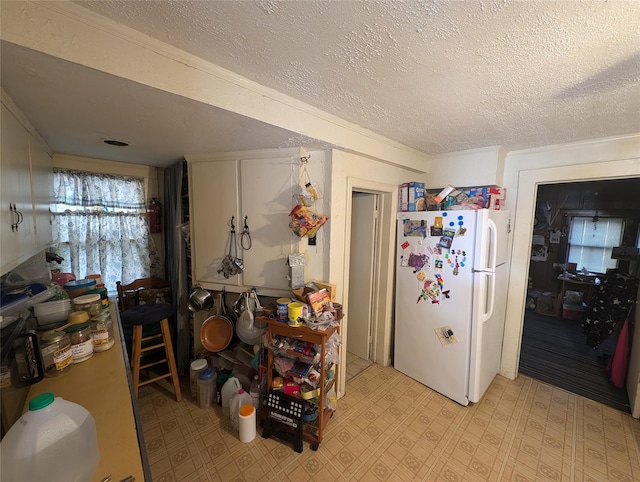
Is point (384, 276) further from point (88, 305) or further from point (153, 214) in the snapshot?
point (153, 214)

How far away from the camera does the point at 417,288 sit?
2.22 m

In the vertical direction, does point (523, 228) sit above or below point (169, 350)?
above

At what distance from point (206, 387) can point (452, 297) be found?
82.2 inches

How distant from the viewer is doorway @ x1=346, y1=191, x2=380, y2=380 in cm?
251

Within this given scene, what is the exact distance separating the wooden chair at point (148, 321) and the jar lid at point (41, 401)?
907 millimetres

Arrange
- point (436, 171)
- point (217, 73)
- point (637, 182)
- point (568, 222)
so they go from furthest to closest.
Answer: point (568, 222)
point (637, 182)
point (436, 171)
point (217, 73)

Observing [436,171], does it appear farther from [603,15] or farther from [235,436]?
[235,436]

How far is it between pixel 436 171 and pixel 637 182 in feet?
11.0

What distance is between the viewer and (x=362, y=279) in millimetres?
2629

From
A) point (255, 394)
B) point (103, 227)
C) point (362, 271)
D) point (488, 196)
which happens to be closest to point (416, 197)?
point (488, 196)

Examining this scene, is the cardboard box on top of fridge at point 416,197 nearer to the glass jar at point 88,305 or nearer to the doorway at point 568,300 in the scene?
the doorway at point 568,300

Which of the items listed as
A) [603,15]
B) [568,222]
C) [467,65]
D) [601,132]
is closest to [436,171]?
[601,132]

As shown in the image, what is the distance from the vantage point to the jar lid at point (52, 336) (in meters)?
1.14

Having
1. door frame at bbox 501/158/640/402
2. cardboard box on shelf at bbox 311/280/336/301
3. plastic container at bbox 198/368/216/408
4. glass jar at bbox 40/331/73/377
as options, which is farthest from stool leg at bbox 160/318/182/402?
door frame at bbox 501/158/640/402
